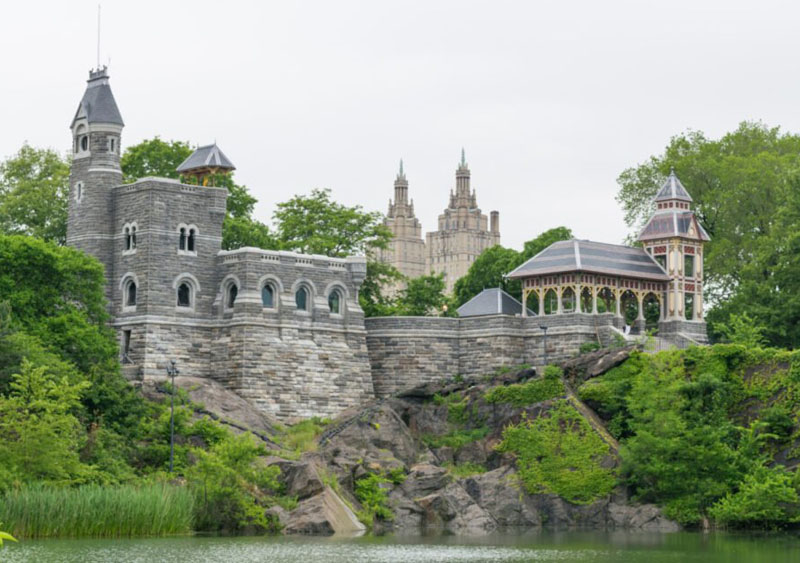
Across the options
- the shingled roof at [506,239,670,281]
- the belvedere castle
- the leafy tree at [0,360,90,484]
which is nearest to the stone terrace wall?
the belvedere castle

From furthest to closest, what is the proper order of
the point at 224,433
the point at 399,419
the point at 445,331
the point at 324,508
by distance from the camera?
1. the point at 445,331
2. the point at 399,419
3. the point at 224,433
4. the point at 324,508

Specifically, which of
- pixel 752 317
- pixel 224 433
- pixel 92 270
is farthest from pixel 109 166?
pixel 752 317

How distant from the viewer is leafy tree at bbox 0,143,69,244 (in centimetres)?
8144

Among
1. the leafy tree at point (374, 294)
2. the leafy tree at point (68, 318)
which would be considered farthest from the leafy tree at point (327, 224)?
the leafy tree at point (68, 318)

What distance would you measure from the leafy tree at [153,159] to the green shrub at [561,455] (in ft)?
83.6

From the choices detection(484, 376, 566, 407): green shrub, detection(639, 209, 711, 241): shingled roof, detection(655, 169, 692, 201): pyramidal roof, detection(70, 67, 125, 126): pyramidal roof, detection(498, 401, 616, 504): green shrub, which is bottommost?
detection(498, 401, 616, 504): green shrub

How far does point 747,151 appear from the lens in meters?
90.8

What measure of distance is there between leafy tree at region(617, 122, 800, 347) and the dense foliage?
30.3ft

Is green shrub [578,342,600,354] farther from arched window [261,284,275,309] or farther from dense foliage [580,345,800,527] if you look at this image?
arched window [261,284,275,309]

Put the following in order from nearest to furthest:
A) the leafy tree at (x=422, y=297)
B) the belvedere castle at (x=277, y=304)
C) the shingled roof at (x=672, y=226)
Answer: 1. the belvedere castle at (x=277, y=304)
2. the shingled roof at (x=672, y=226)
3. the leafy tree at (x=422, y=297)

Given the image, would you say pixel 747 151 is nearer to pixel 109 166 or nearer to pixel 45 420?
pixel 109 166

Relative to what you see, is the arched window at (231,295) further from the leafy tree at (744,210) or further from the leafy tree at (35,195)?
the leafy tree at (744,210)

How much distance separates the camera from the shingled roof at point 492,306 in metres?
76.2

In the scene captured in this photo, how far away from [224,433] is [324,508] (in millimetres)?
6474
